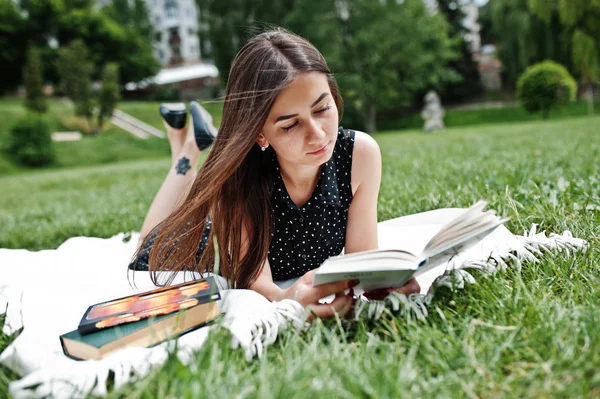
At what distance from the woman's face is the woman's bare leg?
1.02 metres

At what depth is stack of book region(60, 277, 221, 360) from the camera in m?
1.23

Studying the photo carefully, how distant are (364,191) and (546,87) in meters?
17.7

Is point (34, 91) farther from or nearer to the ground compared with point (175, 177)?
farther from the ground

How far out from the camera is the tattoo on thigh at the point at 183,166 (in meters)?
2.65

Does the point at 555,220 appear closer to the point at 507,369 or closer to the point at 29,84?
the point at 507,369

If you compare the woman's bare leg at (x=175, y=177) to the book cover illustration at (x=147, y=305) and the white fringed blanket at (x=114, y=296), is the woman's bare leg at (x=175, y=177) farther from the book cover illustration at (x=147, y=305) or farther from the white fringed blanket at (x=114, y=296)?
the book cover illustration at (x=147, y=305)

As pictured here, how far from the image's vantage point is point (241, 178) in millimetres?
1750

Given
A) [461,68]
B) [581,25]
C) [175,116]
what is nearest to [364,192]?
[175,116]

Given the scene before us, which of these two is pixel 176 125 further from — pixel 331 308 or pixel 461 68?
pixel 461 68

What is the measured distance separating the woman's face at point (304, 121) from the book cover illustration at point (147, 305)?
48 centimetres

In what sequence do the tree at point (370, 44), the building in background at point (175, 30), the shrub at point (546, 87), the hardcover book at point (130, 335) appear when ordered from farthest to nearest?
the building in background at point (175, 30) < the tree at point (370, 44) < the shrub at point (546, 87) < the hardcover book at point (130, 335)

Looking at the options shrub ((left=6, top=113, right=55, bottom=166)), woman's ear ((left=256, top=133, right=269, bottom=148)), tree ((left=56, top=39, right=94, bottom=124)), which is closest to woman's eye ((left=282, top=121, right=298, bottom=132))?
woman's ear ((left=256, top=133, right=269, bottom=148))

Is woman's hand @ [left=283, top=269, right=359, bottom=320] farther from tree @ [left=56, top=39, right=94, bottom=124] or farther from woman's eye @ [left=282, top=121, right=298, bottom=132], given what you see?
tree @ [left=56, top=39, right=94, bottom=124]

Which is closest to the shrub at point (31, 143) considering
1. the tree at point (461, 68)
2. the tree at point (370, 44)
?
the tree at point (370, 44)
